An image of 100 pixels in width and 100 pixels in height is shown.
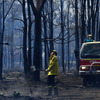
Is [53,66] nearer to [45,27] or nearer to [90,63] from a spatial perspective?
[90,63]

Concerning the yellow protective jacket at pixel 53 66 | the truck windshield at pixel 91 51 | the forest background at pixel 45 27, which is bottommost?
the yellow protective jacket at pixel 53 66

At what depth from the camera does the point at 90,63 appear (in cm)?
1389

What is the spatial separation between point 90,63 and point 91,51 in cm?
66

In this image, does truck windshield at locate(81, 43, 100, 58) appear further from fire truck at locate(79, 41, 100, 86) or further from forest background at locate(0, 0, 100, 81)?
forest background at locate(0, 0, 100, 81)

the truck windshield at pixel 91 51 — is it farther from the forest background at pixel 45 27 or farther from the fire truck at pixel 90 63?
the forest background at pixel 45 27

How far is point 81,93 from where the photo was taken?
39.5 ft

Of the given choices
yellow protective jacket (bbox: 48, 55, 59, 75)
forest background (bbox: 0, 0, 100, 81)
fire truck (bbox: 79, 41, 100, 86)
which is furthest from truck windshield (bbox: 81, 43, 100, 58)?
yellow protective jacket (bbox: 48, 55, 59, 75)

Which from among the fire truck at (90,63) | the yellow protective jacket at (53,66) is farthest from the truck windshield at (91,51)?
the yellow protective jacket at (53,66)

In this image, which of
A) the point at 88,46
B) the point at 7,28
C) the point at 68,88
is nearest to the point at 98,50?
the point at 88,46

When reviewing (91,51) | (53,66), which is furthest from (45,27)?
(53,66)

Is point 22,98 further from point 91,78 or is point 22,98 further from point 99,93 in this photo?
point 91,78

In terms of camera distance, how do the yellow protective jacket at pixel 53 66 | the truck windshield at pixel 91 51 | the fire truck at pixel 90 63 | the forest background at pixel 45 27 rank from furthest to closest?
the forest background at pixel 45 27 < the truck windshield at pixel 91 51 < the fire truck at pixel 90 63 < the yellow protective jacket at pixel 53 66

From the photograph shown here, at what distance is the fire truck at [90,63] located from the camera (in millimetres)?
13822

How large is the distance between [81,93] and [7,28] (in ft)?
178
